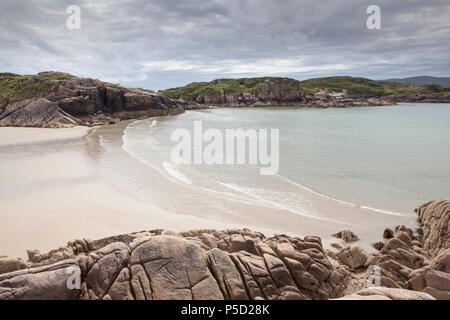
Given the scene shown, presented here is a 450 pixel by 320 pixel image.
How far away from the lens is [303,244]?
356 inches

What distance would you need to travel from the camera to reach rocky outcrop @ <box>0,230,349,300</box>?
6.49 meters

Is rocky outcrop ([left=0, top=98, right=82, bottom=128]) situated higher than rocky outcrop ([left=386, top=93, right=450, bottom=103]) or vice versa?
rocky outcrop ([left=386, top=93, right=450, bottom=103])

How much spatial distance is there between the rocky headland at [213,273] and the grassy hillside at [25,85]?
59404mm

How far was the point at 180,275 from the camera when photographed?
22.8ft

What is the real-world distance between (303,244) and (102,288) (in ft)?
19.0

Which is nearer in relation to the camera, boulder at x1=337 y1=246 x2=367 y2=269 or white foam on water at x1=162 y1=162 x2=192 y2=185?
boulder at x1=337 y1=246 x2=367 y2=269

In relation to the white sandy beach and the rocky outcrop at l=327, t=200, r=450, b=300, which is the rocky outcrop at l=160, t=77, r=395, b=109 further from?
the rocky outcrop at l=327, t=200, r=450, b=300

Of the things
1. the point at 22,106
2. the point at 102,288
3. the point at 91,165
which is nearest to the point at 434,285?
the point at 102,288

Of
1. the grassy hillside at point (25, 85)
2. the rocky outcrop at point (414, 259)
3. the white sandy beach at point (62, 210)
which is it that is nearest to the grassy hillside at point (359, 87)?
the grassy hillside at point (25, 85)

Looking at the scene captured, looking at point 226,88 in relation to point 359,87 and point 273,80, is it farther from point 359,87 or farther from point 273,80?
point 359,87

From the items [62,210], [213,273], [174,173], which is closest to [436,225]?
[213,273]

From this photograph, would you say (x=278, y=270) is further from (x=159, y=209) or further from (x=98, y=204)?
(x=98, y=204)

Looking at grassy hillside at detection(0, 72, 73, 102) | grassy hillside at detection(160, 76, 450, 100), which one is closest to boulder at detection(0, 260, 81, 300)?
grassy hillside at detection(0, 72, 73, 102)

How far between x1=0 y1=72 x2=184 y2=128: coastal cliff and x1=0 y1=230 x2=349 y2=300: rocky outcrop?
4870 centimetres
